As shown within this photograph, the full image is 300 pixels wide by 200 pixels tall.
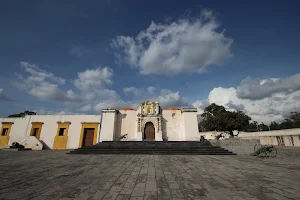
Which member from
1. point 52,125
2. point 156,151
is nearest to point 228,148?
point 156,151

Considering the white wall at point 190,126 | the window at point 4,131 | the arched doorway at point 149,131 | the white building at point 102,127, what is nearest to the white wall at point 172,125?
the white building at point 102,127

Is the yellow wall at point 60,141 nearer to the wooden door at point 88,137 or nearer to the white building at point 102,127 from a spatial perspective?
the white building at point 102,127

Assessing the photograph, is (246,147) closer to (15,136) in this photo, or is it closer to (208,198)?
(208,198)

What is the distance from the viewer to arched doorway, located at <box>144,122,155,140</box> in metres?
17.0

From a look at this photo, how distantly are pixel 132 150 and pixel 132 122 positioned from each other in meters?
7.94

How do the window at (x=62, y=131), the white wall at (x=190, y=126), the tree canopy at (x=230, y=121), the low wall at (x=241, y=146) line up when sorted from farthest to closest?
the tree canopy at (x=230, y=121)
the white wall at (x=190, y=126)
the window at (x=62, y=131)
the low wall at (x=241, y=146)

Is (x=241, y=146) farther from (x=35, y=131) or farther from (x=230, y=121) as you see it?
(x=35, y=131)

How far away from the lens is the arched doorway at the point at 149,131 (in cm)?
1697

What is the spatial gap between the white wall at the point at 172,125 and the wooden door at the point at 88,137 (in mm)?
9369

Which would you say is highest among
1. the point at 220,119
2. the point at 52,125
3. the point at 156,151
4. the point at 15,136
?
the point at 220,119

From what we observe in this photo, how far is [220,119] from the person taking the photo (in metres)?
20.2

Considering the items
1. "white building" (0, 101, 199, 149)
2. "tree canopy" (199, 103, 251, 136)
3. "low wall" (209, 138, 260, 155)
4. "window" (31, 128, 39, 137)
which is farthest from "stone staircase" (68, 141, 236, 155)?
"tree canopy" (199, 103, 251, 136)

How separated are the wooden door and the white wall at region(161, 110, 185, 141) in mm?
9369

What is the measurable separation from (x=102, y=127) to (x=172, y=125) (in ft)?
30.9
